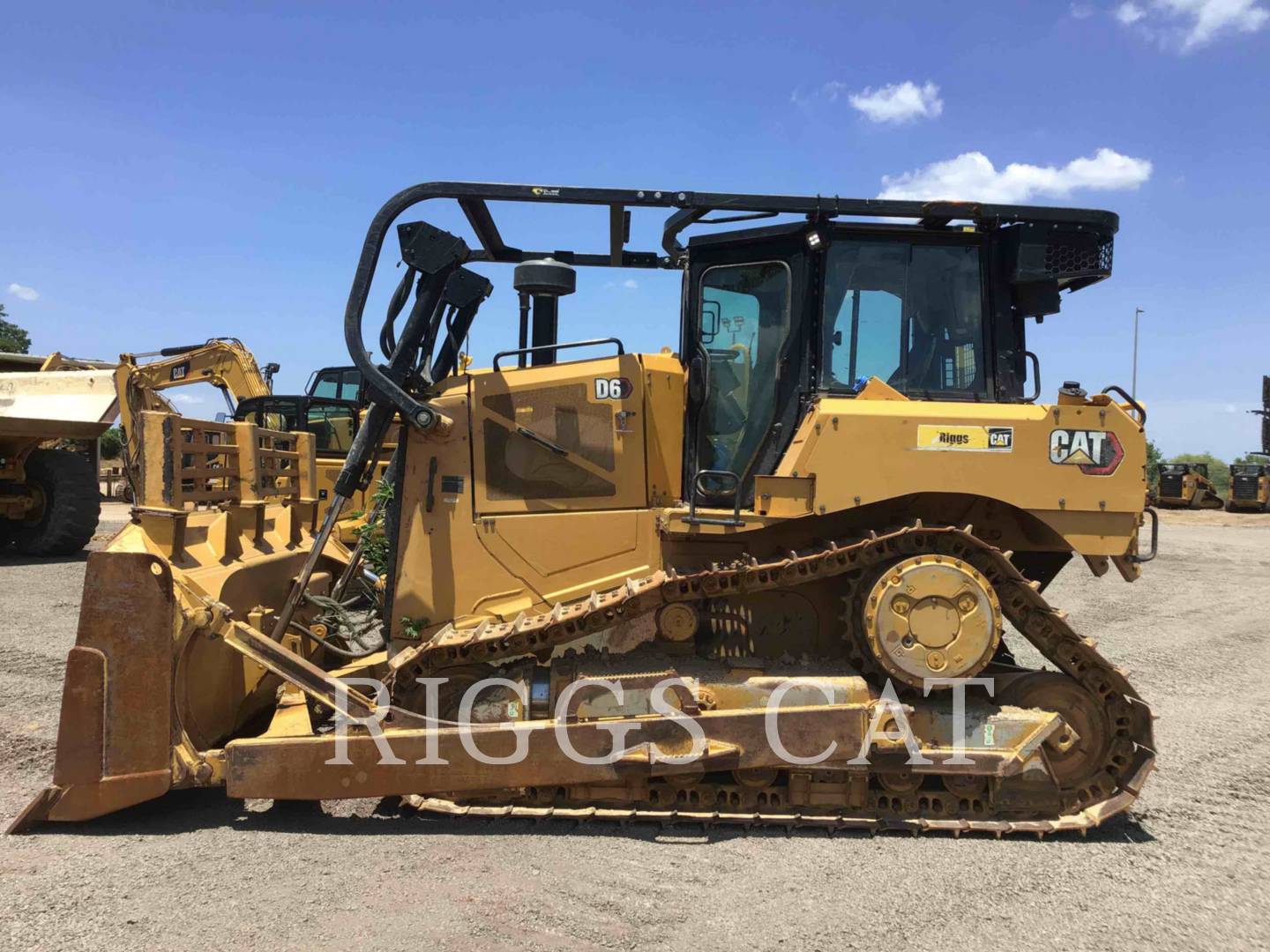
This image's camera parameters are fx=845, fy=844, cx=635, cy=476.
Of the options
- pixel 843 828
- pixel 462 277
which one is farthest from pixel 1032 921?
pixel 462 277

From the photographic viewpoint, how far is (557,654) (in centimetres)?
469

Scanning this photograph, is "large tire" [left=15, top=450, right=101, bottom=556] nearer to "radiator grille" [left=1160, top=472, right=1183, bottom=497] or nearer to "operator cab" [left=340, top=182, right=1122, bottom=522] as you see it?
"operator cab" [left=340, top=182, right=1122, bottom=522]

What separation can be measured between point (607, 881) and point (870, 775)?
153 cm

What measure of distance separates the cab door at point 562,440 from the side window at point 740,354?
1.38ft

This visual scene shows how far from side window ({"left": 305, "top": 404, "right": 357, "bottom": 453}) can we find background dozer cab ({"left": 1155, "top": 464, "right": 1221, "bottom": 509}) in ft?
106

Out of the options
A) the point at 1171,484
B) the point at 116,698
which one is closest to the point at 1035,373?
the point at 116,698

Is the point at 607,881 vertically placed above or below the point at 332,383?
below

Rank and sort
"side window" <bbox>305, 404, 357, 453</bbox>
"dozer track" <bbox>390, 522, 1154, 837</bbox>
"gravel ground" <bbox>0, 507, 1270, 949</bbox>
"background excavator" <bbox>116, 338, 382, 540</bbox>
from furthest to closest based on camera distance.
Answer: "side window" <bbox>305, 404, 357, 453</bbox> → "background excavator" <bbox>116, 338, 382, 540</bbox> → "dozer track" <bbox>390, 522, 1154, 837</bbox> → "gravel ground" <bbox>0, 507, 1270, 949</bbox>

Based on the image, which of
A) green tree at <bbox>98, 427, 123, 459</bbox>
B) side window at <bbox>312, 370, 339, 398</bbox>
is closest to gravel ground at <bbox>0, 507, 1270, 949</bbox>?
side window at <bbox>312, 370, 339, 398</bbox>

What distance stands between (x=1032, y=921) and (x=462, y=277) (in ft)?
14.4

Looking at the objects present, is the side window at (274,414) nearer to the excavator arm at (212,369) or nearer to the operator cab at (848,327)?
the excavator arm at (212,369)

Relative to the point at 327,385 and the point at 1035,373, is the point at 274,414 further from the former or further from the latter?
the point at 1035,373

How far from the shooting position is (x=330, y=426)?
42.1ft

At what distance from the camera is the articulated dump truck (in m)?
4.23
